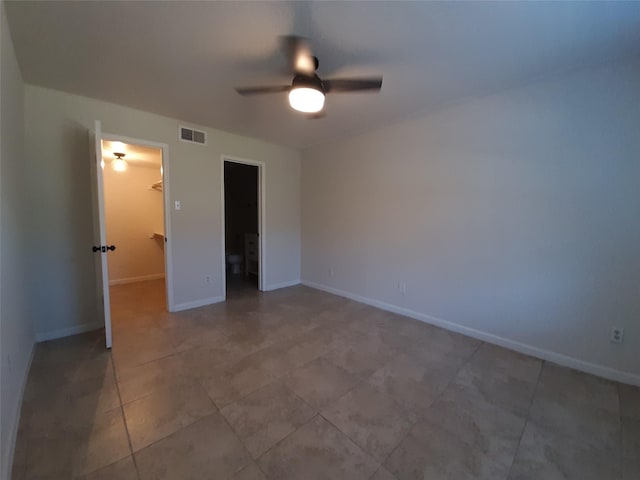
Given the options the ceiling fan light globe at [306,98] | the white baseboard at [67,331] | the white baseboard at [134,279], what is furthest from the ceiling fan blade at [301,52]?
the white baseboard at [134,279]

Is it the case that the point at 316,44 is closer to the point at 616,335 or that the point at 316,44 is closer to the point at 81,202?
the point at 81,202

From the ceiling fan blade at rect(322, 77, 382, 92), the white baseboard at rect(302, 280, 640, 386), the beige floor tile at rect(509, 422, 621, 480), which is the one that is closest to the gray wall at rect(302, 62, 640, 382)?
the white baseboard at rect(302, 280, 640, 386)

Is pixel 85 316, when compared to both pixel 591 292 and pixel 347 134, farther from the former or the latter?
pixel 591 292

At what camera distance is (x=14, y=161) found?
189 cm

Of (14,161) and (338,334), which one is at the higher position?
(14,161)

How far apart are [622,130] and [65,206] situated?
16.1ft

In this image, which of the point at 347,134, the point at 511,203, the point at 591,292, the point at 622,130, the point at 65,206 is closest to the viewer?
the point at 622,130

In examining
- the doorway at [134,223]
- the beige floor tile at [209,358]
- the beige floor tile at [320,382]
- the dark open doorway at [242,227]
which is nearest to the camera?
the beige floor tile at [320,382]

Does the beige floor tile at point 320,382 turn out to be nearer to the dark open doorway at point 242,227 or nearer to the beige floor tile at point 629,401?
the beige floor tile at point 629,401

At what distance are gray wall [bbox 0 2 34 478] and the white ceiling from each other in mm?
333

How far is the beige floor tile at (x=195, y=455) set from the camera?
1.23m

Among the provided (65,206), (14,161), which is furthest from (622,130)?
(65,206)

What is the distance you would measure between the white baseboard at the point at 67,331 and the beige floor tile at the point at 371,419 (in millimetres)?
2747

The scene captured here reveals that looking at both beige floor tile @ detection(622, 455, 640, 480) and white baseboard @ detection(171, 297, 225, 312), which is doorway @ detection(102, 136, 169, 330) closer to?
white baseboard @ detection(171, 297, 225, 312)
